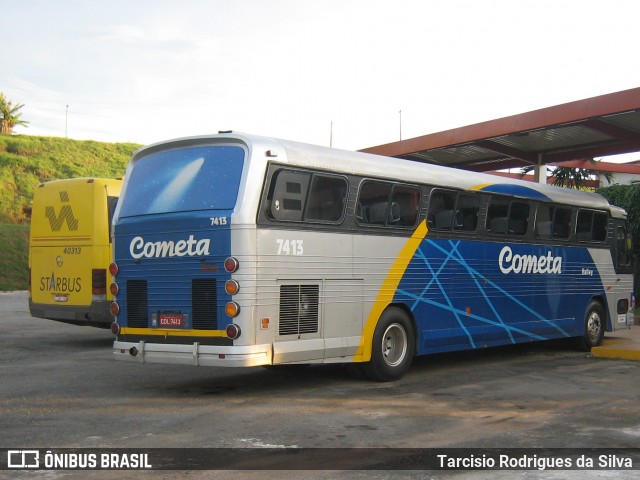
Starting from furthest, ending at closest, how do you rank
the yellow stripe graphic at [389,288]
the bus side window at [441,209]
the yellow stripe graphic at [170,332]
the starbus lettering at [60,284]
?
1. the starbus lettering at [60,284]
2. the bus side window at [441,209]
3. the yellow stripe graphic at [389,288]
4. the yellow stripe graphic at [170,332]

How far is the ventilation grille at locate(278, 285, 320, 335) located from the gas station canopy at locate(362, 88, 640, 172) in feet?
32.5

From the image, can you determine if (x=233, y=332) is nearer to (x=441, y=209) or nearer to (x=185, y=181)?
(x=185, y=181)

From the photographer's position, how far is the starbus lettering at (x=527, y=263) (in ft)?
43.0

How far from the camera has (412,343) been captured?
11.2m

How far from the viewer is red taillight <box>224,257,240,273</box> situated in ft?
29.6

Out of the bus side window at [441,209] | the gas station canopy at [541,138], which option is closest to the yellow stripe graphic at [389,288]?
the bus side window at [441,209]

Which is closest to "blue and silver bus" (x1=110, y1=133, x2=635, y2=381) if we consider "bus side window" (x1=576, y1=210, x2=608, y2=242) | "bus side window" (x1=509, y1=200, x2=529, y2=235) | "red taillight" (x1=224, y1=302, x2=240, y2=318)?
"red taillight" (x1=224, y1=302, x2=240, y2=318)

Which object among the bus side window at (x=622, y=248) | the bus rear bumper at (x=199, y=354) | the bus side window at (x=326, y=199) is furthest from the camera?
the bus side window at (x=622, y=248)

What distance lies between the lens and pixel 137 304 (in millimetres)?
10016

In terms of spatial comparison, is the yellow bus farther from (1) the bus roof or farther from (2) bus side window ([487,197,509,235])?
(2) bus side window ([487,197,509,235])

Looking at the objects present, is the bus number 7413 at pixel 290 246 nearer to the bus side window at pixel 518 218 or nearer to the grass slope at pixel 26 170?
the bus side window at pixel 518 218

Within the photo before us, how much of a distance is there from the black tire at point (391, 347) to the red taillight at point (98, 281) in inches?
234

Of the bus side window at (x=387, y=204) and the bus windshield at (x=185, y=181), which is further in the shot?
the bus side window at (x=387, y=204)

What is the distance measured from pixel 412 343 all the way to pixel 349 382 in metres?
1.09
